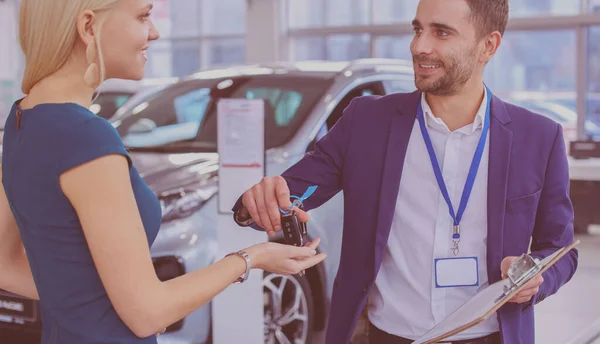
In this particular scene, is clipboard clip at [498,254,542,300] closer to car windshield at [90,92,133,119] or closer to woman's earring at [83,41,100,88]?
woman's earring at [83,41,100,88]

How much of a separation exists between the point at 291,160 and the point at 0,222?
2.72 metres

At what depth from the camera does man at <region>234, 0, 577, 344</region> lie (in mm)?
2072

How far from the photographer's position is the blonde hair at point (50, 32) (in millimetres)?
1588

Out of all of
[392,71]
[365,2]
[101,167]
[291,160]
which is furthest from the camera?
[365,2]

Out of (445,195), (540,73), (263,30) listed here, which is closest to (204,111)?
(445,195)

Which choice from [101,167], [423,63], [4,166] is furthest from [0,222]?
[423,63]

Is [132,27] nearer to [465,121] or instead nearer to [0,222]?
[0,222]

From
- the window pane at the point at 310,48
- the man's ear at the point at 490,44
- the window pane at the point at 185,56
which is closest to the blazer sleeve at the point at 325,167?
the man's ear at the point at 490,44

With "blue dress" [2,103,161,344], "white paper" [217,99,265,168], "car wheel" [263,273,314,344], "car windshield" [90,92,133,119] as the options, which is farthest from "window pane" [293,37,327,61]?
"blue dress" [2,103,161,344]

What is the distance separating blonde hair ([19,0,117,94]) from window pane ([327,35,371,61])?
470 inches

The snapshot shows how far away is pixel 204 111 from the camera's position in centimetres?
507

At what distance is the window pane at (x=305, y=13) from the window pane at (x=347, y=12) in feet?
0.45

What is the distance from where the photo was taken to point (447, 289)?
2104 millimetres

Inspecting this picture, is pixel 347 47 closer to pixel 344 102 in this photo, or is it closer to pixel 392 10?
pixel 392 10
